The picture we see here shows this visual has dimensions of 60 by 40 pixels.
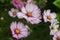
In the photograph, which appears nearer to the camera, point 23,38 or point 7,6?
point 23,38

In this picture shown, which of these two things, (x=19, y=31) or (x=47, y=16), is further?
(x=47, y=16)

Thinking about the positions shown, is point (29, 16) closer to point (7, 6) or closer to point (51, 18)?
point (51, 18)

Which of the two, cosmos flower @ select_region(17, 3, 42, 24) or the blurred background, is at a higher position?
cosmos flower @ select_region(17, 3, 42, 24)

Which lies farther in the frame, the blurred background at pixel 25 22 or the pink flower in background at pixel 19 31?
the blurred background at pixel 25 22

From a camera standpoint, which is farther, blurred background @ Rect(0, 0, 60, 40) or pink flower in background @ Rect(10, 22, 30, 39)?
blurred background @ Rect(0, 0, 60, 40)

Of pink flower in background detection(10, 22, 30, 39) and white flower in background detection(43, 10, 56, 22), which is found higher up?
white flower in background detection(43, 10, 56, 22)

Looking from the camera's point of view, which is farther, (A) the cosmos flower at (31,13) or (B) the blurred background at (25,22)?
(B) the blurred background at (25,22)

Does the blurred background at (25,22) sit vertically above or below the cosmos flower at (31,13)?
below

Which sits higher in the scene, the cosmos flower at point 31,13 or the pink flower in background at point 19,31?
the cosmos flower at point 31,13

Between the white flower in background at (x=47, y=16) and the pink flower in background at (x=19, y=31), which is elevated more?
the white flower in background at (x=47, y=16)

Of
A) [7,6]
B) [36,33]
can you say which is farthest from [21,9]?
[7,6]

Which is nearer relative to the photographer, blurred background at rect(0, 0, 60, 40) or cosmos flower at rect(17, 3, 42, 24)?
cosmos flower at rect(17, 3, 42, 24)
